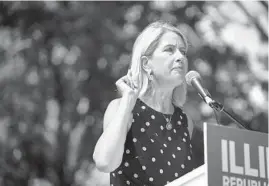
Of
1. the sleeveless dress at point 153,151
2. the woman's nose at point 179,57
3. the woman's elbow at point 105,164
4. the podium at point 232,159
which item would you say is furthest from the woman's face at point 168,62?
the podium at point 232,159

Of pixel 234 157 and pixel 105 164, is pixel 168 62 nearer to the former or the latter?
pixel 105 164

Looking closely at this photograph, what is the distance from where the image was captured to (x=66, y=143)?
4.53 metres

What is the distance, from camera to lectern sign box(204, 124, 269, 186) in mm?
2480

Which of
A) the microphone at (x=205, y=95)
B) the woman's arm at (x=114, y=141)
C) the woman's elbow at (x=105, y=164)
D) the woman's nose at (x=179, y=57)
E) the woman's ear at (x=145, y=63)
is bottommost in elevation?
the woman's elbow at (x=105, y=164)

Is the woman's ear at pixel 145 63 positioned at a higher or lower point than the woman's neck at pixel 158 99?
higher

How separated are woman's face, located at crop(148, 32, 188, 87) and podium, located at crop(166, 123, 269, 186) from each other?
1352mm

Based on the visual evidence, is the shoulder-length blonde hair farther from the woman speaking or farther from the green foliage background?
the green foliage background

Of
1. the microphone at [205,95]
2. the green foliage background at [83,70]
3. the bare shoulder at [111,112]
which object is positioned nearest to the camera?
the microphone at [205,95]

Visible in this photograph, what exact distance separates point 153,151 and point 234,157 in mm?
1275

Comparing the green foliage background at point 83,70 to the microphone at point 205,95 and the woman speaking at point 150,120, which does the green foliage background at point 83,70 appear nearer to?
the woman speaking at point 150,120

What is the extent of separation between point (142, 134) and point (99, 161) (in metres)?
0.40

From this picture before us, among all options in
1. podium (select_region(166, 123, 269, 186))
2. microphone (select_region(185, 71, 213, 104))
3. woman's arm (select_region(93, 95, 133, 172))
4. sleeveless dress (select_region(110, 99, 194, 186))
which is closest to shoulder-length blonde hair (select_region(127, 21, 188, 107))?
sleeveless dress (select_region(110, 99, 194, 186))

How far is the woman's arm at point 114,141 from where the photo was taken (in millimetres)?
3553

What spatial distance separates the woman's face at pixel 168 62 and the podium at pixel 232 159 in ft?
4.44
